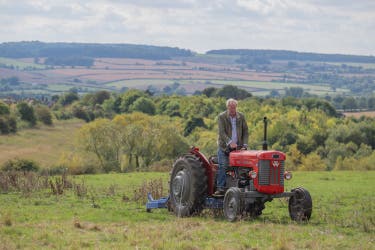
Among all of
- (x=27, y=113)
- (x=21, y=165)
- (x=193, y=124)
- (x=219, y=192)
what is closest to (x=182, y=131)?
(x=193, y=124)

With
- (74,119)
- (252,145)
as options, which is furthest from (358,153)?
(74,119)

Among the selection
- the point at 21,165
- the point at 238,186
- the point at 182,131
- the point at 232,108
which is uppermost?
the point at 232,108

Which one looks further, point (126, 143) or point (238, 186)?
point (126, 143)

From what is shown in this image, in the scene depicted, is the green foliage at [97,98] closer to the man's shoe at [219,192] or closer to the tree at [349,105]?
the tree at [349,105]

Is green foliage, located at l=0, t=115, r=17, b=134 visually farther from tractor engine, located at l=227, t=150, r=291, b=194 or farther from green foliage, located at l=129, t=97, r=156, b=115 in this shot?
tractor engine, located at l=227, t=150, r=291, b=194

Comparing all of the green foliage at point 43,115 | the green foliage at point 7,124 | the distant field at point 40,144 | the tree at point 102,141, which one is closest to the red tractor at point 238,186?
the tree at point 102,141

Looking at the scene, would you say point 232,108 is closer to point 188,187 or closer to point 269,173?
point 269,173

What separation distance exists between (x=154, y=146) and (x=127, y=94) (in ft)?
227

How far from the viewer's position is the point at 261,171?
51.3 ft

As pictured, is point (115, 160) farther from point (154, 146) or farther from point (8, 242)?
point (8, 242)

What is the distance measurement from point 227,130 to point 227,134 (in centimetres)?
11

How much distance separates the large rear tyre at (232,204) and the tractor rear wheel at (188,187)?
0.99 metres

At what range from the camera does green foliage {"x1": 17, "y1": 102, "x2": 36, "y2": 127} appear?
9025 centimetres

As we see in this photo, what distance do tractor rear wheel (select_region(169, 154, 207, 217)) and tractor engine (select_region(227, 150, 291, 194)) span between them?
964 millimetres
